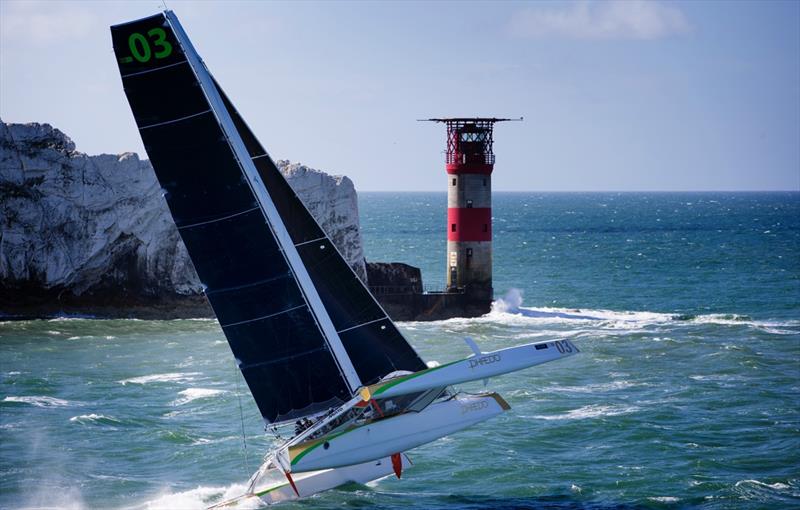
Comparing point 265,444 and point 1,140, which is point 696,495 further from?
point 1,140

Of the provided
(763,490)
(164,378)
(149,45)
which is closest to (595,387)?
(763,490)

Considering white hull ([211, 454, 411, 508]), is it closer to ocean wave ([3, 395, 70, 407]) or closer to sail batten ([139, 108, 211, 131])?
sail batten ([139, 108, 211, 131])

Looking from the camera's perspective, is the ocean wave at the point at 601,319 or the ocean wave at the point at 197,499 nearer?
the ocean wave at the point at 197,499

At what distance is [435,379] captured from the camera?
2088cm

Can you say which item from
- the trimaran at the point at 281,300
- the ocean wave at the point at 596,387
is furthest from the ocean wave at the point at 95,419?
the ocean wave at the point at 596,387

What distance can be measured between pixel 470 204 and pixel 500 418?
744 inches

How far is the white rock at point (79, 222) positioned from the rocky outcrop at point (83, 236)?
45 millimetres

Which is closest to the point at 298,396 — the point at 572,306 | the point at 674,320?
the point at 674,320

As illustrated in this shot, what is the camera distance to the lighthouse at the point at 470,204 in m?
50.7

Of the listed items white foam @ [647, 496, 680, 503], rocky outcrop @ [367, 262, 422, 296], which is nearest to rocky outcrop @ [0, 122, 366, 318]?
rocky outcrop @ [367, 262, 422, 296]

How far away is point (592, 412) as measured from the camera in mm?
32969

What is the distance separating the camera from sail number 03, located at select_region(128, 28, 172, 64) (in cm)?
2061

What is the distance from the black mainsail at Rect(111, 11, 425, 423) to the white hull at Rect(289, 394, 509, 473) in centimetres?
126

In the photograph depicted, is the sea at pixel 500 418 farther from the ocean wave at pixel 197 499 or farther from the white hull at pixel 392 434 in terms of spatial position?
the white hull at pixel 392 434
